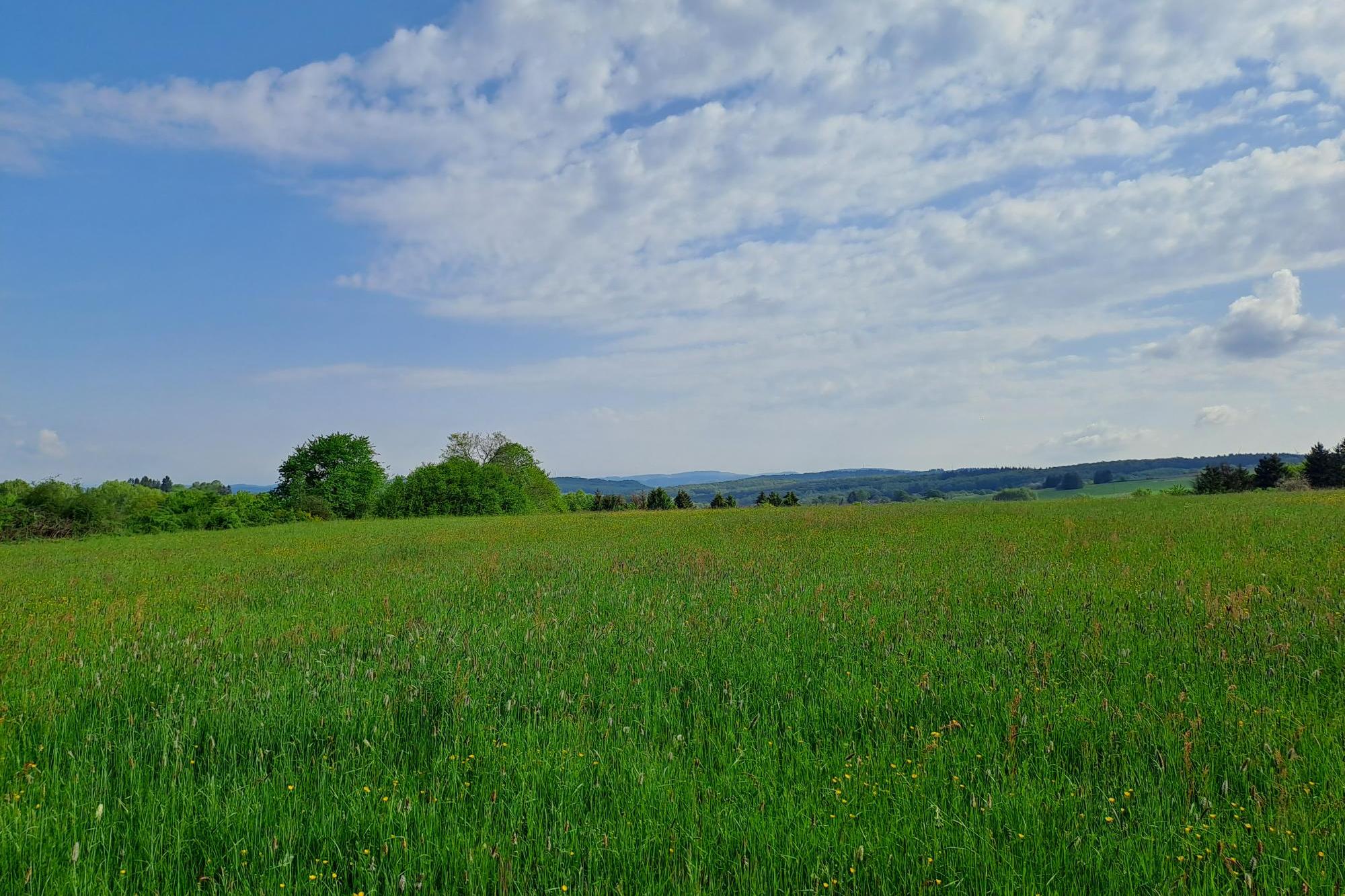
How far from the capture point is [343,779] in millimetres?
3531

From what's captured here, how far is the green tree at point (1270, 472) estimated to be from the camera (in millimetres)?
67250

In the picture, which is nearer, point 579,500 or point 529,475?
point 529,475

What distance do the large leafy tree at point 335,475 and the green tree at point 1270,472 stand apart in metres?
93.9

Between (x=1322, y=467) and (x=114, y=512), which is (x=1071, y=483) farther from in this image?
(x=114, y=512)

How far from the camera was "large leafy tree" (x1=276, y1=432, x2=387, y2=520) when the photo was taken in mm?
62406

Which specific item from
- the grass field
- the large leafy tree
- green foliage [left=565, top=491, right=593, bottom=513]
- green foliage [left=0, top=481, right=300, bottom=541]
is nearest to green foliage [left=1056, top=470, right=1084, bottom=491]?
green foliage [left=565, top=491, right=593, bottom=513]

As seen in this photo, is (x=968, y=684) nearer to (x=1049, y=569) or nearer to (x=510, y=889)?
(x=510, y=889)

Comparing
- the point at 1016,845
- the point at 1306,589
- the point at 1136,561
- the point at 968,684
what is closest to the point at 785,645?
the point at 968,684

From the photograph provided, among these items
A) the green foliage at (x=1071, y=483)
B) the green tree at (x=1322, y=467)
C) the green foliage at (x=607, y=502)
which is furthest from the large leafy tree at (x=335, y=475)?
the green foliage at (x=1071, y=483)

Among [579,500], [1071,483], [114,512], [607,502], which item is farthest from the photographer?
[1071,483]

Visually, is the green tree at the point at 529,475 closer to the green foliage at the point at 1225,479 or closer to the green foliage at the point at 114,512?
the green foliage at the point at 114,512

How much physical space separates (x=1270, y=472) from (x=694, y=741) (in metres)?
90.9

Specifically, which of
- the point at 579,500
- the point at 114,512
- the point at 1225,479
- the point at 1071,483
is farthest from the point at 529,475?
the point at 1071,483

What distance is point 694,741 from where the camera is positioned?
4.12 meters
